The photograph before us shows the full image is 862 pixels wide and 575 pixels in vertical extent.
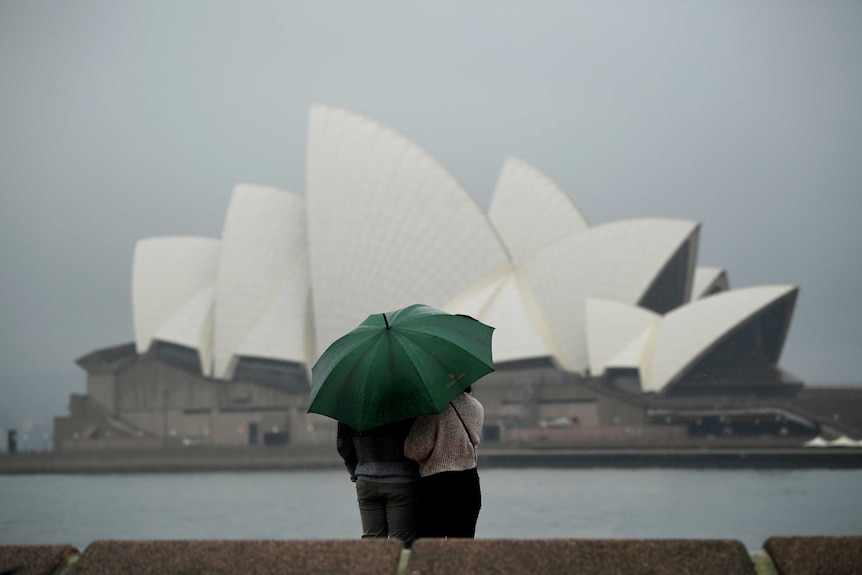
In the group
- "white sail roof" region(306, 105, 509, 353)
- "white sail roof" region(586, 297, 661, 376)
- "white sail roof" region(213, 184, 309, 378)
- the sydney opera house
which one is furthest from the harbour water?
"white sail roof" region(213, 184, 309, 378)

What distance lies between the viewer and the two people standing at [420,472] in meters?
3.81

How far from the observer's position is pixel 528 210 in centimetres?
4491

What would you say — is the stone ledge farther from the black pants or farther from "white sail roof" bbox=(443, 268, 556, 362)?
"white sail roof" bbox=(443, 268, 556, 362)

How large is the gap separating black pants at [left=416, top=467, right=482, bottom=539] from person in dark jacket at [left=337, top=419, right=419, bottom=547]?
0.13 meters

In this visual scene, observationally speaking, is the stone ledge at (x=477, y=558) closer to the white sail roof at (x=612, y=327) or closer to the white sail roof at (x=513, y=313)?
the white sail roof at (x=612, y=327)

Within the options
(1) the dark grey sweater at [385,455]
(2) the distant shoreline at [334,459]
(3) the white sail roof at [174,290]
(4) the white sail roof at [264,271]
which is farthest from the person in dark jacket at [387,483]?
(3) the white sail roof at [174,290]

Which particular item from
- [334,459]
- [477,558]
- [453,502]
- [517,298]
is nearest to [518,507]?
[517,298]

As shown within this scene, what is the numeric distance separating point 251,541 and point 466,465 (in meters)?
1.42

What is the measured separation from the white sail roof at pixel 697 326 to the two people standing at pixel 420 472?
36588mm

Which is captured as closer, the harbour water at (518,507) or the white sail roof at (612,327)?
the harbour water at (518,507)

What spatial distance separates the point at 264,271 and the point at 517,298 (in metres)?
9.17

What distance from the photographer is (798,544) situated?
2365 millimetres

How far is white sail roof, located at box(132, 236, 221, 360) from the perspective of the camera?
1886 inches

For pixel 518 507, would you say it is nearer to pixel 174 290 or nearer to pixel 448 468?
pixel 448 468
